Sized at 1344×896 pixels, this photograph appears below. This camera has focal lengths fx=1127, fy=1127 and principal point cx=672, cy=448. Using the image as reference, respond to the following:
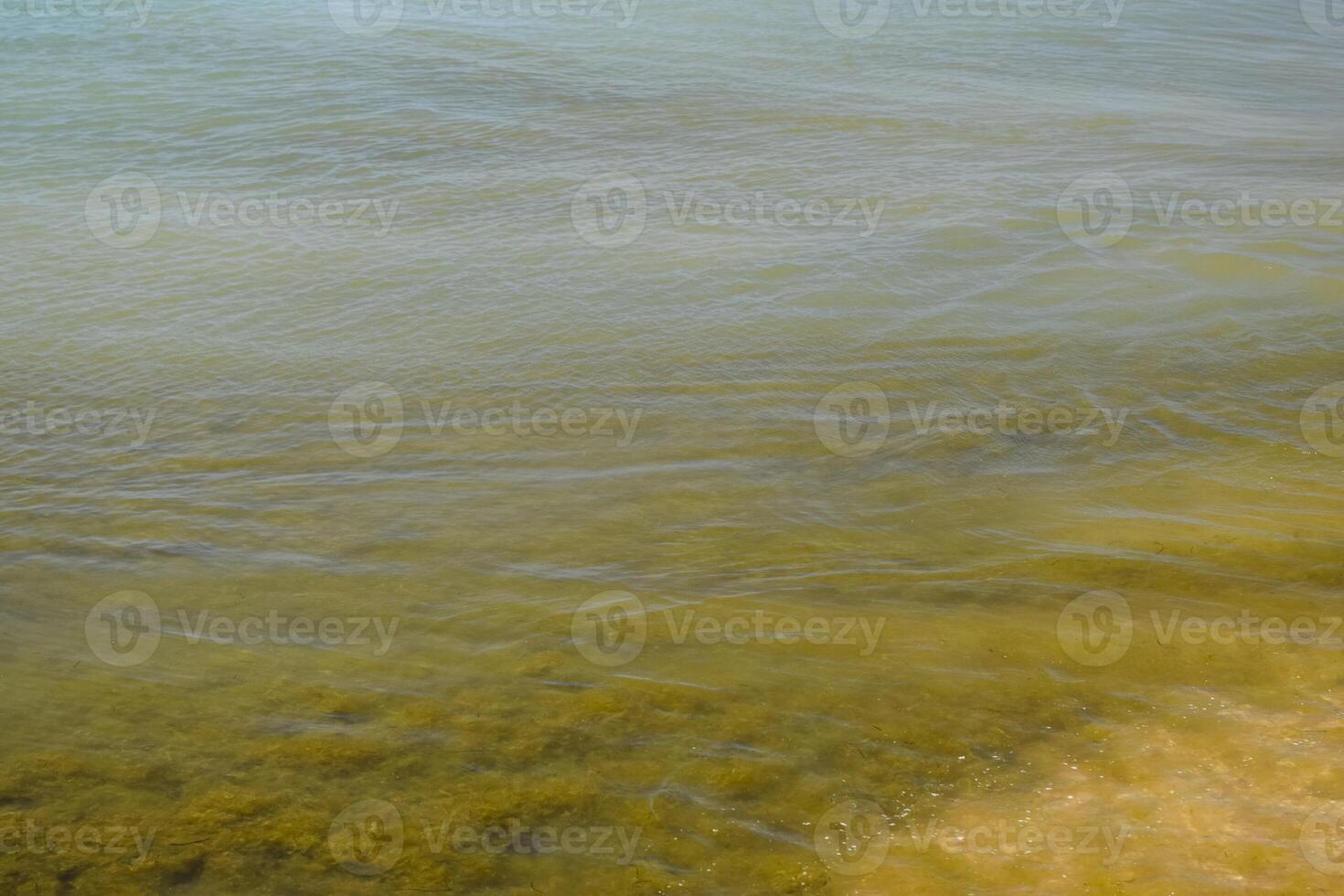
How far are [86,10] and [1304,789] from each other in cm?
1470

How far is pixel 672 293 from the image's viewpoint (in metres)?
7.32

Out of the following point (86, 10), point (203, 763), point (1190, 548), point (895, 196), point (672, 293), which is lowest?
point (203, 763)

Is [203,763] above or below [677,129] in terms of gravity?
below

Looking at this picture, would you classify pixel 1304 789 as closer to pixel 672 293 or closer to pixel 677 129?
pixel 672 293

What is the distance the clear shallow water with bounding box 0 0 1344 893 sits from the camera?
11.2ft

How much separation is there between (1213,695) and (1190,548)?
3.25ft

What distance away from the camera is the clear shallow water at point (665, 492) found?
3426 millimetres

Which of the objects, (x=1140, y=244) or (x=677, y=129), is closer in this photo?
(x=1140, y=244)

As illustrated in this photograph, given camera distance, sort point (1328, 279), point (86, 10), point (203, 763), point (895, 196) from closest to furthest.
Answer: point (203, 763), point (1328, 279), point (895, 196), point (86, 10)

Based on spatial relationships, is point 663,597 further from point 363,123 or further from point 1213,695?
point 363,123

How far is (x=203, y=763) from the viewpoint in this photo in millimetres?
3621

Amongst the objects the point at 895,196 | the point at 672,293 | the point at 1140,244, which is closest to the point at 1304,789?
the point at 672,293

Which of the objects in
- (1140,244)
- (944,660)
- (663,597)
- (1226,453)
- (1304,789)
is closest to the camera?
(1304,789)

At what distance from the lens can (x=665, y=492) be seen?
5.27 metres
